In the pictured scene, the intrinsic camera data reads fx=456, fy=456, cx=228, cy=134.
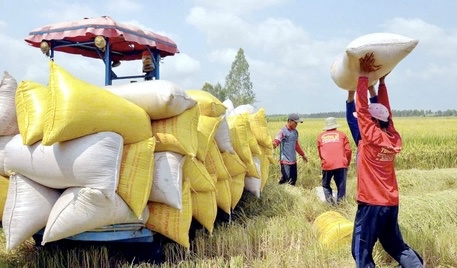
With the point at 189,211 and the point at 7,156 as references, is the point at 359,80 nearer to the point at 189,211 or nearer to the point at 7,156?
the point at 189,211

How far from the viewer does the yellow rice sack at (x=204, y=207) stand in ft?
11.2

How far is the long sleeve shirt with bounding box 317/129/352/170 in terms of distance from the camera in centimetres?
588

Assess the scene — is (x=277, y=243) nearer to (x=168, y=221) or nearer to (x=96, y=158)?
(x=168, y=221)

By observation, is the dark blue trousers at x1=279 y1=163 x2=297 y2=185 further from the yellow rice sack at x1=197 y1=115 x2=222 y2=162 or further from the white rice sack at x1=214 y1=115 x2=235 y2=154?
the yellow rice sack at x1=197 y1=115 x2=222 y2=162

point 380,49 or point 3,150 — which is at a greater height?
point 380,49

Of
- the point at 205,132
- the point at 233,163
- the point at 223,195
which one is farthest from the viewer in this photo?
the point at 233,163

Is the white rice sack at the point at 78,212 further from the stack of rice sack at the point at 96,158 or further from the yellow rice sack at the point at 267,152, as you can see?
the yellow rice sack at the point at 267,152

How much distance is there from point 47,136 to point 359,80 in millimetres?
1940

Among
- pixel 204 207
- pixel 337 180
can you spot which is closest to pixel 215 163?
pixel 204 207

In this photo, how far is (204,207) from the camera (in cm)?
344

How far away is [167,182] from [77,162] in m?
0.61

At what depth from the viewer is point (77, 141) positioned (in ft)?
8.48

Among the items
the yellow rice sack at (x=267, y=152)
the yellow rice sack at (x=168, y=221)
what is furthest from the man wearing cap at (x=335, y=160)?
the yellow rice sack at (x=168, y=221)

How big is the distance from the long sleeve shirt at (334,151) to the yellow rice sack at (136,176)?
3574 mm
